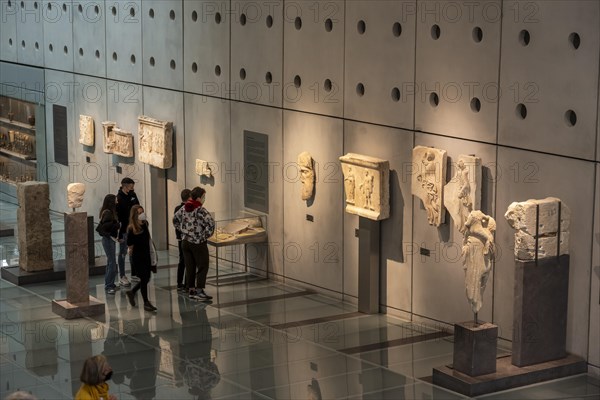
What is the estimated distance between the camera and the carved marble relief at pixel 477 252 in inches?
584

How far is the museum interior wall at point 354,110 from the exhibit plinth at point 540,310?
204 millimetres

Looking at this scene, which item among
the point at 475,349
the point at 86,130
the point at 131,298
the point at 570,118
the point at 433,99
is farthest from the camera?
the point at 86,130

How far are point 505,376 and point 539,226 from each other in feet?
6.36

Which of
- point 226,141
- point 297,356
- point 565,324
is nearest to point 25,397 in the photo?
point 297,356

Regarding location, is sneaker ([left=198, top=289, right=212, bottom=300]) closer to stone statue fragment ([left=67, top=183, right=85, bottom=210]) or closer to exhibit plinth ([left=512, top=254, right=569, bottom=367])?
stone statue fragment ([left=67, top=183, right=85, bottom=210])

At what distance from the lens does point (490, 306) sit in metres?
16.6

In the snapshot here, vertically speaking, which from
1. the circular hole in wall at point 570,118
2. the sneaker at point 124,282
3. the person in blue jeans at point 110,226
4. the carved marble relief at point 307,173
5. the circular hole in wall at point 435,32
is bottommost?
the sneaker at point 124,282

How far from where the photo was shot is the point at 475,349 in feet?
47.7

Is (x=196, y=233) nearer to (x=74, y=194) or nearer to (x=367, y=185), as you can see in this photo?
(x=74, y=194)

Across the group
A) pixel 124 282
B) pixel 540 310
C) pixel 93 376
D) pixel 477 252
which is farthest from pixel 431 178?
pixel 93 376

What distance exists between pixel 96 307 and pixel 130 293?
3.15ft

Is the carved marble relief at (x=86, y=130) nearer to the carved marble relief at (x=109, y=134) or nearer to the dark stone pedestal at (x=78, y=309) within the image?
the carved marble relief at (x=109, y=134)

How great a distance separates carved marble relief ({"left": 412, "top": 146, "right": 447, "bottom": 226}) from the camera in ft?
55.4

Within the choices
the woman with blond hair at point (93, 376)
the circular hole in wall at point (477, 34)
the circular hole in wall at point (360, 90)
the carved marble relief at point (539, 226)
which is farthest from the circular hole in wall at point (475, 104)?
the woman with blond hair at point (93, 376)
